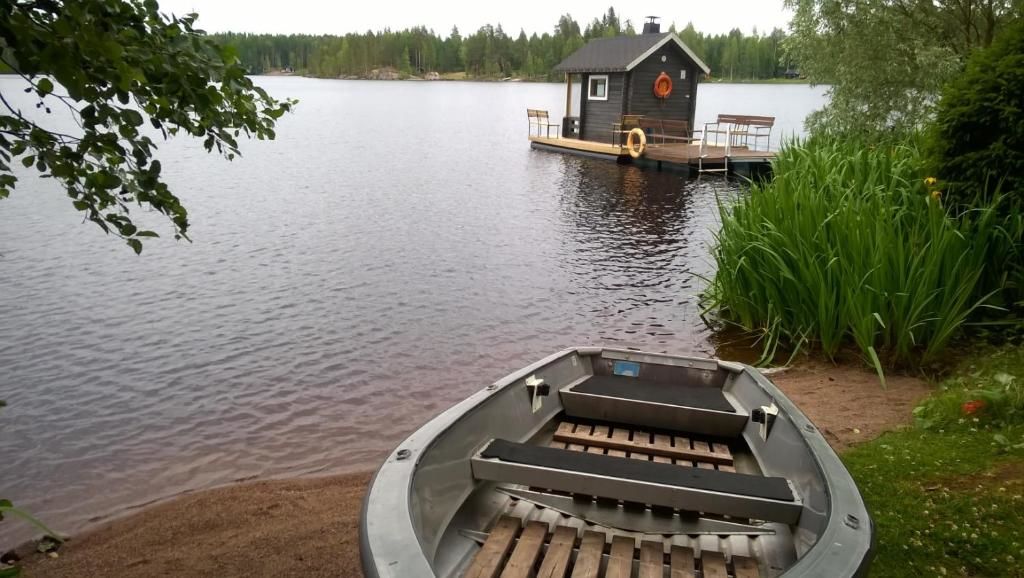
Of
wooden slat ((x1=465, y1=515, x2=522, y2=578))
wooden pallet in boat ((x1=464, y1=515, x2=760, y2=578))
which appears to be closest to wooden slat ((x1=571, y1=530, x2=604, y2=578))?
wooden pallet in boat ((x1=464, y1=515, x2=760, y2=578))

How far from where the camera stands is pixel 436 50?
14812cm

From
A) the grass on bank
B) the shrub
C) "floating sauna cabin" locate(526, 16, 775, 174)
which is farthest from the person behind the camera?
"floating sauna cabin" locate(526, 16, 775, 174)

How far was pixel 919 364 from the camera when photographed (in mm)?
6023

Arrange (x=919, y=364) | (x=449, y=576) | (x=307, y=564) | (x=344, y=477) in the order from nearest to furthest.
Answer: (x=449, y=576), (x=307, y=564), (x=344, y=477), (x=919, y=364)

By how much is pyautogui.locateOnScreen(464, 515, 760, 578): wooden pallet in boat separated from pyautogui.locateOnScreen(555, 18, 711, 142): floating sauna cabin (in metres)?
24.8

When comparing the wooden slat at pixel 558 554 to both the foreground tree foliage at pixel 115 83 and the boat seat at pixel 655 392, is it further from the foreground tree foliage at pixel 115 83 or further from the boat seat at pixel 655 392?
the foreground tree foliage at pixel 115 83

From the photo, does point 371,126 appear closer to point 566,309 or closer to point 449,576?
point 566,309

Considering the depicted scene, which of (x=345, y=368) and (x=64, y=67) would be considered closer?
(x=64, y=67)

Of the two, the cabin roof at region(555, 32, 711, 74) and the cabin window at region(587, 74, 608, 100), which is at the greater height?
the cabin roof at region(555, 32, 711, 74)

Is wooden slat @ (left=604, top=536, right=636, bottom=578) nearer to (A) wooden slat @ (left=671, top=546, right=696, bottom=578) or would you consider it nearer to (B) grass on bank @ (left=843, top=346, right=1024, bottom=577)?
(A) wooden slat @ (left=671, top=546, right=696, bottom=578)

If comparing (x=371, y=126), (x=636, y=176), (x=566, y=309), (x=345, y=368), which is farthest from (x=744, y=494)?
(x=371, y=126)

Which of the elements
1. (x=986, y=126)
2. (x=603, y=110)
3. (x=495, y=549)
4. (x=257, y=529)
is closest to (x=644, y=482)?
(x=495, y=549)

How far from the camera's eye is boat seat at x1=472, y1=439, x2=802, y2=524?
2.84m

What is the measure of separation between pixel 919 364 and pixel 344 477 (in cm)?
480
